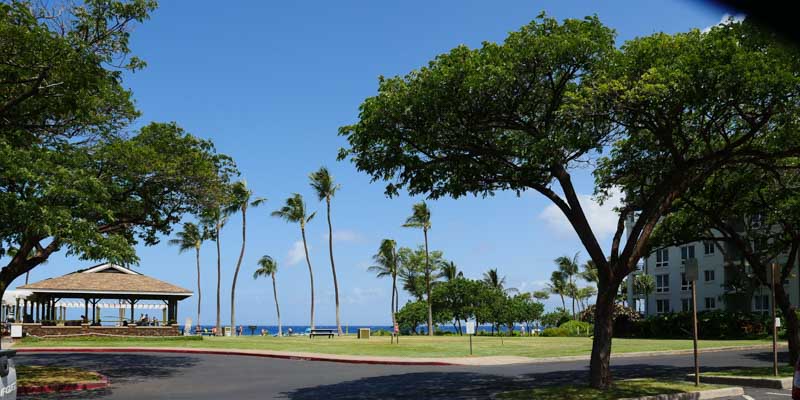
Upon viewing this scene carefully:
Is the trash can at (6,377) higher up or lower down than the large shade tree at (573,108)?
lower down

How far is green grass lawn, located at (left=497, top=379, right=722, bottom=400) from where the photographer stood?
49.0 ft

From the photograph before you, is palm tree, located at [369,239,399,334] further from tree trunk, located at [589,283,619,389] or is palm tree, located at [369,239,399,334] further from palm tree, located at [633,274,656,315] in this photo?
tree trunk, located at [589,283,619,389]

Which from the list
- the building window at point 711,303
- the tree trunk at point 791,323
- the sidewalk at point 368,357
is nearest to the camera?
the tree trunk at point 791,323

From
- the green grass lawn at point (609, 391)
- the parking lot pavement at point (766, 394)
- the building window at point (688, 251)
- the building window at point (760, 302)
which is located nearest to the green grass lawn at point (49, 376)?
the green grass lawn at point (609, 391)

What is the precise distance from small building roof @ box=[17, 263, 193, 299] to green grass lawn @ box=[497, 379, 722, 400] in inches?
1446

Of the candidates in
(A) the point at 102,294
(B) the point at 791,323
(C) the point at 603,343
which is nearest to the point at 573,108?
(C) the point at 603,343

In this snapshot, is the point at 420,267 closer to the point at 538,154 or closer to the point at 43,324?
the point at 43,324

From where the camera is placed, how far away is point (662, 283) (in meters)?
77.4

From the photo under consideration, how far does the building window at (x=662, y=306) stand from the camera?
76.4 meters

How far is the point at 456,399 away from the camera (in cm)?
1592

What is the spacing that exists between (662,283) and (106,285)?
56643mm

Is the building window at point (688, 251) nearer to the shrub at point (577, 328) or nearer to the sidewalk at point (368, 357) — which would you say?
the shrub at point (577, 328)

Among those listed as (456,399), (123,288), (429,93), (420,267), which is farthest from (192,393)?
(420,267)

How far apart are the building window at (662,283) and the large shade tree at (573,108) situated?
206ft
